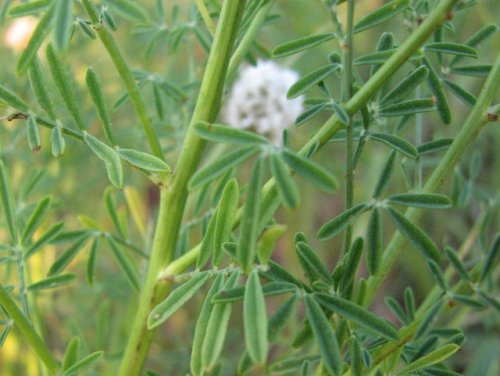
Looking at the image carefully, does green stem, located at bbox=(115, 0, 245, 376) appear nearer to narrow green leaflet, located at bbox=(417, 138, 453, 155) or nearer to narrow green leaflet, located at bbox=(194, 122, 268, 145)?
narrow green leaflet, located at bbox=(194, 122, 268, 145)

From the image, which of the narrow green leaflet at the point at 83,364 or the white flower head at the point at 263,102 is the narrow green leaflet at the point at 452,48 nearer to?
the narrow green leaflet at the point at 83,364

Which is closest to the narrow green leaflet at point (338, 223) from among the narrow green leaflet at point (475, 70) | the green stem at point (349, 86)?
the green stem at point (349, 86)

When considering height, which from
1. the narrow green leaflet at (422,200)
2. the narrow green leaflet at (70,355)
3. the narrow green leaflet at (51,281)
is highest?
the narrow green leaflet at (422,200)

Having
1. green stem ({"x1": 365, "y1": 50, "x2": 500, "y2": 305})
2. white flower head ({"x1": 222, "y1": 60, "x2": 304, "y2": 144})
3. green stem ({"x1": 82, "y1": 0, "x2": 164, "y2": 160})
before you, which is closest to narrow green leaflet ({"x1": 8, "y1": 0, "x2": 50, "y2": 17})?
green stem ({"x1": 82, "y1": 0, "x2": 164, "y2": 160})

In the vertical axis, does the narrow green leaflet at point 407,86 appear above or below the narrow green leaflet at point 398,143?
above

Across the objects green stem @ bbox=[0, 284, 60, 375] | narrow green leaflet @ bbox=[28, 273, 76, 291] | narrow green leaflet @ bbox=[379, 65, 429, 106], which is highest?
narrow green leaflet @ bbox=[379, 65, 429, 106]

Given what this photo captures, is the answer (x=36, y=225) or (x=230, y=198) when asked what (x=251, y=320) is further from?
(x=36, y=225)
